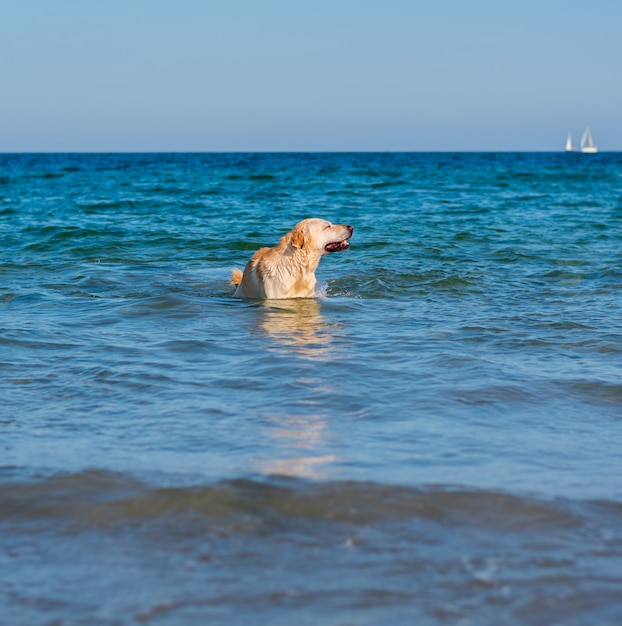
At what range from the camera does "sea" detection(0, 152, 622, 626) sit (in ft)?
9.13

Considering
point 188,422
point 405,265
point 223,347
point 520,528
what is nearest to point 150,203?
point 405,265

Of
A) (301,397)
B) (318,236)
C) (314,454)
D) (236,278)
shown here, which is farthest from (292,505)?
(236,278)

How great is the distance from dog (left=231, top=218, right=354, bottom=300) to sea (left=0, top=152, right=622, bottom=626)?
0.27 metres

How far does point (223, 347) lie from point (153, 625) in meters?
4.12

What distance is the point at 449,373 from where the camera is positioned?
569 centimetres

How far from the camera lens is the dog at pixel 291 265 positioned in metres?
9.34

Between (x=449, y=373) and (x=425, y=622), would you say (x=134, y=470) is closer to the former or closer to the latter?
(x=425, y=622)

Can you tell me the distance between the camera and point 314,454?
4.05 m

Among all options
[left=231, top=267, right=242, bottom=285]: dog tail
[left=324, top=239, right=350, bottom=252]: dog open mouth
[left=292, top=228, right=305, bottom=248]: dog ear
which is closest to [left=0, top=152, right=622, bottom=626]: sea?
[left=231, top=267, right=242, bottom=285]: dog tail

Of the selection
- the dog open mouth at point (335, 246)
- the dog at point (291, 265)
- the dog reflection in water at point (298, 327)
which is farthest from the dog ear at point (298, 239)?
the dog reflection in water at point (298, 327)

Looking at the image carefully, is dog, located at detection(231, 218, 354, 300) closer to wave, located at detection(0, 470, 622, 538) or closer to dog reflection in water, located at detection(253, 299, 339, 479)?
dog reflection in water, located at detection(253, 299, 339, 479)

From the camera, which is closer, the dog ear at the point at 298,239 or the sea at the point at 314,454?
the sea at the point at 314,454

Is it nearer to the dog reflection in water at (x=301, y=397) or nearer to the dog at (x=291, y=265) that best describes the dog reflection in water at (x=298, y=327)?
the dog reflection in water at (x=301, y=397)

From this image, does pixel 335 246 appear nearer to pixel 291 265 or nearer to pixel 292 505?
pixel 291 265
